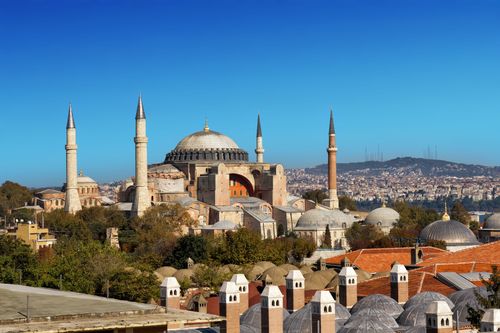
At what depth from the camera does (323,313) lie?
696 inches

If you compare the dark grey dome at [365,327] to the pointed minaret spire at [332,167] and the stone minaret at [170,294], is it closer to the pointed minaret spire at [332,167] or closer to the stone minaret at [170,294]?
the stone minaret at [170,294]

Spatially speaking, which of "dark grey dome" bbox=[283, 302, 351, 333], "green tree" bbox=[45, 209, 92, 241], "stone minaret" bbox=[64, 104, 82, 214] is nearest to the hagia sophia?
"stone minaret" bbox=[64, 104, 82, 214]

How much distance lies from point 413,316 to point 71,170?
3822 centimetres

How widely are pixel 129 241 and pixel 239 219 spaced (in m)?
7.95

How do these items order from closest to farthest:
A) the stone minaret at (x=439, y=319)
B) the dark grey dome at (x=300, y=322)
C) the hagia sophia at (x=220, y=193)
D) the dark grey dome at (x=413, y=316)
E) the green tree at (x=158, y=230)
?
1. the stone minaret at (x=439, y=319)
2. the dark grey dome at (x=300, y=322)
3. the dark grey dome at (x=413, y=316)
4. the green tree at (x=158, y=230)
5. the hagia sophia at (x=220, y=193)

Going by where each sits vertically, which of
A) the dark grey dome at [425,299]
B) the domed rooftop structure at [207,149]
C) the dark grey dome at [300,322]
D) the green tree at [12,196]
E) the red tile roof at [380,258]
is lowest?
the dark grey dome at [300,322]

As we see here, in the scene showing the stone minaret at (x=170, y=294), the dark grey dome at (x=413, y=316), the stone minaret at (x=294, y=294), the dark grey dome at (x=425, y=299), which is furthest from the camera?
the stone minaret at (x=294, y=294)

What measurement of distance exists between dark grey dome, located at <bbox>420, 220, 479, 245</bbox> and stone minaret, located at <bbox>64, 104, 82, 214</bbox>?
63.1 feet

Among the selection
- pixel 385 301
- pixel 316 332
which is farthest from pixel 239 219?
pixel 316 332

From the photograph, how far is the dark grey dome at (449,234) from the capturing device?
150 feet

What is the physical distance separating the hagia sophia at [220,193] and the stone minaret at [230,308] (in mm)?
32339

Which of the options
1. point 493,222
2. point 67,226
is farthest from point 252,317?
point 493,222

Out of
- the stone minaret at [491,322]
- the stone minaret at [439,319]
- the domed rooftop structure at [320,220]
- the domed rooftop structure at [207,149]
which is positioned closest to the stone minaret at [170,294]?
the stone minaret at [439,319]

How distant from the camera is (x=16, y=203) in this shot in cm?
6681
